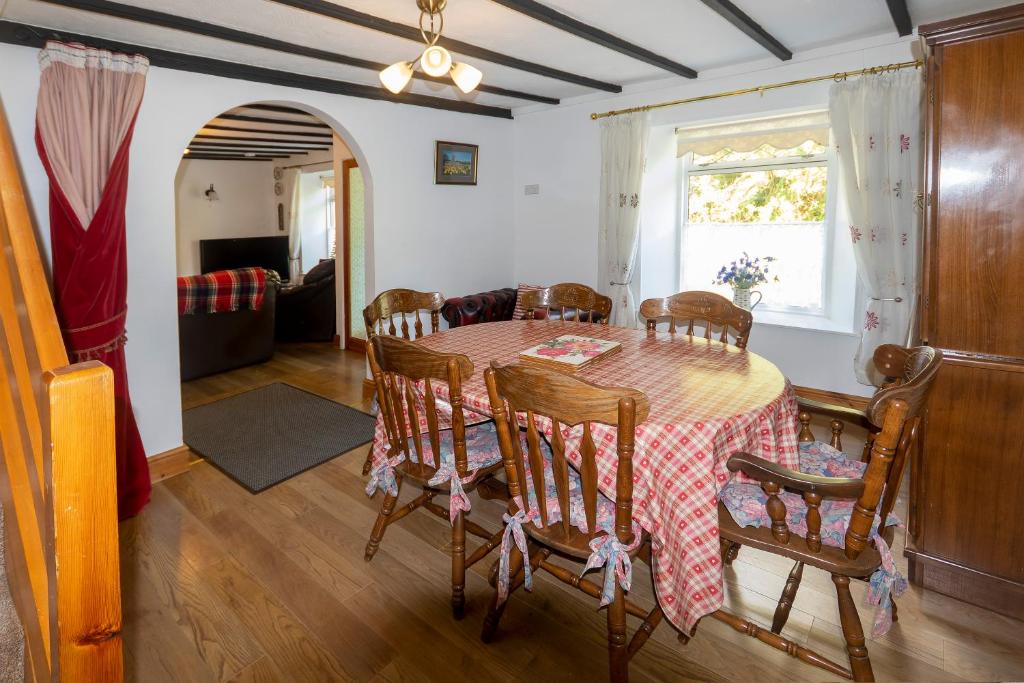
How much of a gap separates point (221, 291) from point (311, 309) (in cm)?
146

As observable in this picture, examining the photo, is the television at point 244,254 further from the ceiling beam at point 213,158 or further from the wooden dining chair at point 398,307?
the wooden dining chair at point 398,307

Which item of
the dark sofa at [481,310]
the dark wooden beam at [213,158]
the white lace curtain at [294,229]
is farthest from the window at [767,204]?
the dark wooden beam at [213,158]

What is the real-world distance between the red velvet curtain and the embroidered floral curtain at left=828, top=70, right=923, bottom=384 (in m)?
3.86

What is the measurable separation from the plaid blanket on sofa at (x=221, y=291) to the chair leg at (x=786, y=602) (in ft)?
14.4

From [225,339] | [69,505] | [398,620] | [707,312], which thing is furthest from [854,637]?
[225,339]

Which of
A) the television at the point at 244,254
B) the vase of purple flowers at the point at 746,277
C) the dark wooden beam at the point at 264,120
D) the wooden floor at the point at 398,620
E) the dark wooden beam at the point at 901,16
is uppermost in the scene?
the dark wooden beam at the point at 264,120

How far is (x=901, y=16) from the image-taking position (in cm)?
286

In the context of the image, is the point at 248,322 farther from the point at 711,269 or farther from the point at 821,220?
the point at 821,220

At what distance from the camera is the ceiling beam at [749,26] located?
8.76 feet

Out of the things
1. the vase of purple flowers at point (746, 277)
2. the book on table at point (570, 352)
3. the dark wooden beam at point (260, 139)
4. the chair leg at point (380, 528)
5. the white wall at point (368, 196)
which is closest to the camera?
the book on table at point (570, 352)

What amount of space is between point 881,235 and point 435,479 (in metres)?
3.01

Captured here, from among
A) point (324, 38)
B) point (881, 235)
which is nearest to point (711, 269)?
point (881, 235)

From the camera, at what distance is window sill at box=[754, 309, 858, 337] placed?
149 inches

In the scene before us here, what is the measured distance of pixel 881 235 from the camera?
3.35 metres
